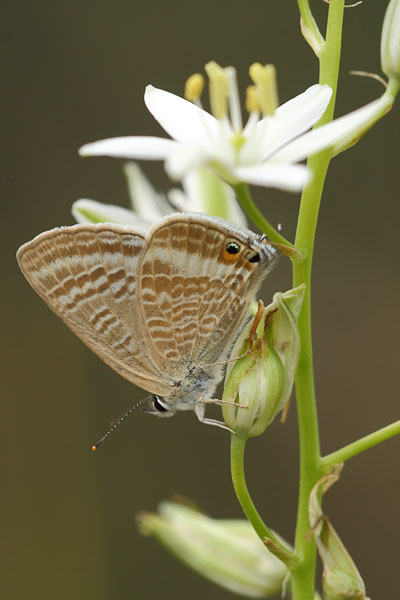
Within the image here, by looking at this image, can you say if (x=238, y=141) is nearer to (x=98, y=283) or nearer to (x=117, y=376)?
(x=98, y=283)

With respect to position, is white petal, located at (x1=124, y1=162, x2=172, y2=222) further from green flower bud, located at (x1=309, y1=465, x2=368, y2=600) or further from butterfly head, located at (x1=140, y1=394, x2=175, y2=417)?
green flower bud, located at (x1=309, y1=465, x2=368, y2=600)

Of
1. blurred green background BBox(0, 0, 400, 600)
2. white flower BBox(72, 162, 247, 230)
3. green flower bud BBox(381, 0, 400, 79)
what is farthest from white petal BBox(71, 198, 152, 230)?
blurred green background BBox(0, 0, 400, 600)

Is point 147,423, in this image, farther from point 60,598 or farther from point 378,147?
point 378,147

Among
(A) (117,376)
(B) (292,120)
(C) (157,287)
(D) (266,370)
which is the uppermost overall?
(B) (292,120)

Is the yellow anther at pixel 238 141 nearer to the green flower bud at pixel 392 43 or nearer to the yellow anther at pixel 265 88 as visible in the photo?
the yellow anther at pixel 265 88

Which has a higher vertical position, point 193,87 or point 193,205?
point 193,87

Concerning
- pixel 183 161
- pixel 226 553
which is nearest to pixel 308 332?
pixel 183 161

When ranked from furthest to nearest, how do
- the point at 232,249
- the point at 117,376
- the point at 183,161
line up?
the point at 117,376 < the point at 232,249 < the point at 183,161

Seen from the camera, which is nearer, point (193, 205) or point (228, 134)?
point (228, 134)
